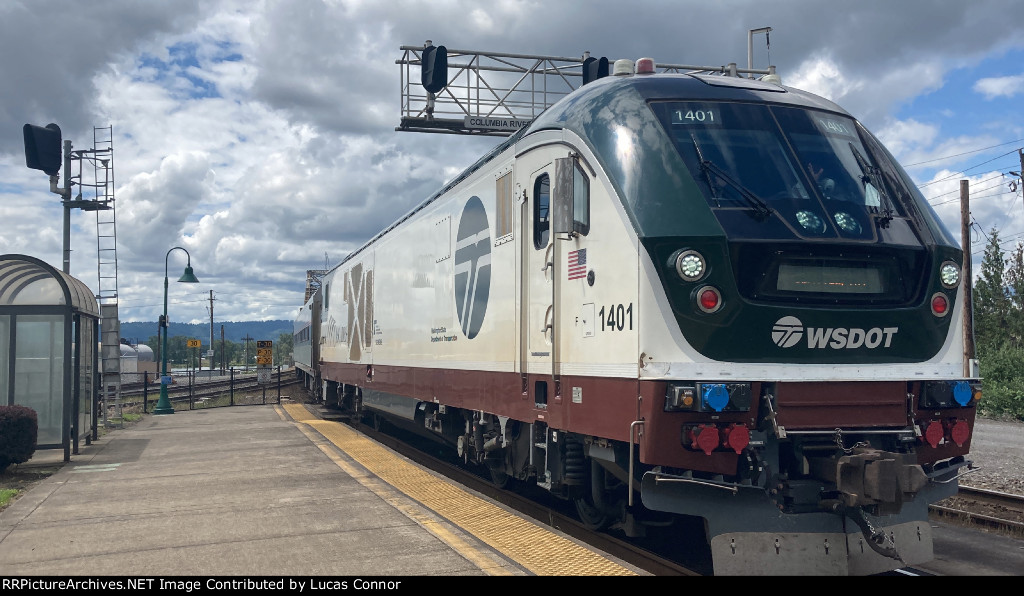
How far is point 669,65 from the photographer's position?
58.8 ft

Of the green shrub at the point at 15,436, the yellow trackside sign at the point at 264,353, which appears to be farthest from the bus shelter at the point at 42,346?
the yellow trackside sign at the point at 264,353

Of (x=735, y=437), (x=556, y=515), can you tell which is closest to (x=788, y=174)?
(x=735, y=437)

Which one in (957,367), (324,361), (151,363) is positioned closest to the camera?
(957,367)

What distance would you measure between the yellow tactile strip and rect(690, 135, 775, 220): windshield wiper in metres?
2.46

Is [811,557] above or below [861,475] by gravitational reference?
below

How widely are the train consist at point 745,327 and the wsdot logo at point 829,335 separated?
0.04 ft

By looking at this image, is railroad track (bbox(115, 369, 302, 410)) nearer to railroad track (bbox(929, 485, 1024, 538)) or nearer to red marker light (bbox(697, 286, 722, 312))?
railroad track (bbox(929, 485, 1024, 538))

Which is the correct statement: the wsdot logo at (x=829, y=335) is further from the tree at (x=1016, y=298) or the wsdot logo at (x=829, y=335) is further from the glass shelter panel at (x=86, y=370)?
the tree at (x=1016, y=298)

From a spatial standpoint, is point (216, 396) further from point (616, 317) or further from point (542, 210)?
point (616, 317)

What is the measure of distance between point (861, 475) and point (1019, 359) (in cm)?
2294

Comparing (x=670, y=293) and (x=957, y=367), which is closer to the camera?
(x=670, y=293)
